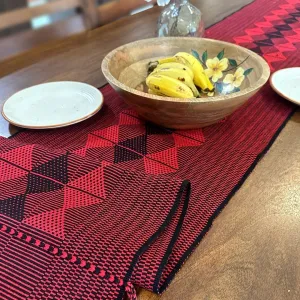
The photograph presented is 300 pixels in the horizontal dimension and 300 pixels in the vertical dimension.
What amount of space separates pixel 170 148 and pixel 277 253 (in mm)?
250

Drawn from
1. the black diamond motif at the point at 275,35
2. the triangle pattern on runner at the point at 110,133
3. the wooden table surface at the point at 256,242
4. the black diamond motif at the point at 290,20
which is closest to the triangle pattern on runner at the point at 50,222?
the wooden table surface at the point at 256,242

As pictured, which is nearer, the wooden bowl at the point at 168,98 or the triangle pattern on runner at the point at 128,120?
the wooden bowl at the point at 168,98

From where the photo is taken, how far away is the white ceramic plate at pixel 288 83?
2.65 ft

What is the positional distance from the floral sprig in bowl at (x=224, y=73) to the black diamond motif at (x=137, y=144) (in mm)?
151

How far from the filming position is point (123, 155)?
64cm

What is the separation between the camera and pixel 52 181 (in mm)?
534

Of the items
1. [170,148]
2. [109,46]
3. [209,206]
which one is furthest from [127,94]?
[109,46]

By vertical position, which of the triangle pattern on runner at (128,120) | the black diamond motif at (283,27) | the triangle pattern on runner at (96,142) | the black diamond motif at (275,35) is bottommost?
the black diamond motif at (283,27)

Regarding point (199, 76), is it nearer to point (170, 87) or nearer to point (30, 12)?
point (170, 87)

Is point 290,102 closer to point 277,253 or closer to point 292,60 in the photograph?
point 292,60

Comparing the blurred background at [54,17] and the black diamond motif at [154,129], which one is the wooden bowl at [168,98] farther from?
the blurred background at [54,17]

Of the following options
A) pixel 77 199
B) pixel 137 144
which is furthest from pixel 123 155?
pixel 77 199

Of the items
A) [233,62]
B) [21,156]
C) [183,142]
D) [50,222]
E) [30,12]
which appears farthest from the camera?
[30,12]

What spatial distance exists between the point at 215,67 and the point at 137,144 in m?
0.23
